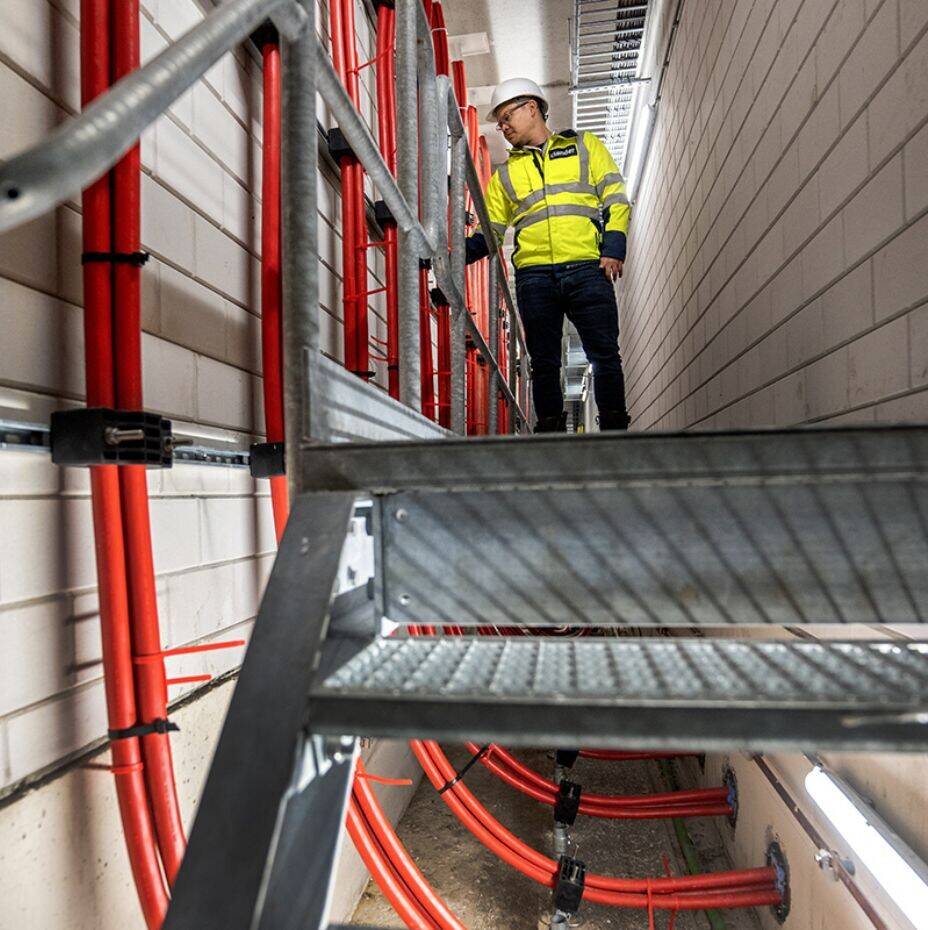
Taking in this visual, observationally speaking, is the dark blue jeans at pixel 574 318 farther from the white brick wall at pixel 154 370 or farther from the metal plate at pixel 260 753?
the metal plate at pixel 260 753

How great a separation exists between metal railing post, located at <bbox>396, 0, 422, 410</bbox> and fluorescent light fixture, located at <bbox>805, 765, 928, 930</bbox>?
1661 mm

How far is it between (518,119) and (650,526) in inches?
138

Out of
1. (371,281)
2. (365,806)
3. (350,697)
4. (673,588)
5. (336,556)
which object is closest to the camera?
(350,697)

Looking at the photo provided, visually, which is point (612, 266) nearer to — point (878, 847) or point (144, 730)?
point (878, 847)

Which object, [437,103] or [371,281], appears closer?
[437,103]

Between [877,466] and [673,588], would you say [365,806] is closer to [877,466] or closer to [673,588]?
[673,588]

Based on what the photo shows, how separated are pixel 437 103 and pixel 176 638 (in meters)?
2.01

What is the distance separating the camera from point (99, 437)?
1198mm

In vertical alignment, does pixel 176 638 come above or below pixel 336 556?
below

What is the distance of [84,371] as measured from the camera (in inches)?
53.9

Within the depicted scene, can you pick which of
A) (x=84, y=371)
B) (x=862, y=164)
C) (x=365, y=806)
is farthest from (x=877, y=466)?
(x=365, y=806)

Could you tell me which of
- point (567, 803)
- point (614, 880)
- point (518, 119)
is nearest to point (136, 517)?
point (614, 880)

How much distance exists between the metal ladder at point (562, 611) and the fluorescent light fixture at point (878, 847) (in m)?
0.91

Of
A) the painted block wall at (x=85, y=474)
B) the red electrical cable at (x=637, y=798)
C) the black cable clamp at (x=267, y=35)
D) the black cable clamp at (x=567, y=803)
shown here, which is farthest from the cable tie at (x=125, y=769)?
the black cable clamp at (x=567, y=803)
